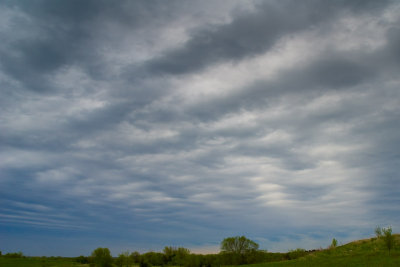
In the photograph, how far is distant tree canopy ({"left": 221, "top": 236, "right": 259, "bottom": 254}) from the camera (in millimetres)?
61469

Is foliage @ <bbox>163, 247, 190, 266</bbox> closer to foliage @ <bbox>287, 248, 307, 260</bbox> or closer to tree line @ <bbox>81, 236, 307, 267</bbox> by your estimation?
tree line @ <bbox>81, 236, 307, 267</bbox>

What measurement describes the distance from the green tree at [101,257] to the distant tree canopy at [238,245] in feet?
74.4

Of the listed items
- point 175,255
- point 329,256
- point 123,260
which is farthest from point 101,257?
point 329,256

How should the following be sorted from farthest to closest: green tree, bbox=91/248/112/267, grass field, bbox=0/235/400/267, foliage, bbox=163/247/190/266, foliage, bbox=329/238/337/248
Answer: foliage, bbox=163/247/190/266, foliage, bbox=329/238/337/248, green tree, bbox=91/248/112/267, grass field, bbox=0/235/400/267

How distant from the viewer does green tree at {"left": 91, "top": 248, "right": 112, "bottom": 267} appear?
4909 cm

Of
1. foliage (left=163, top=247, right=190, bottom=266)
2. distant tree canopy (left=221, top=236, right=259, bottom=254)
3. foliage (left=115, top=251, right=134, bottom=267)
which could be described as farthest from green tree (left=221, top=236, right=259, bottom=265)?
foliage (left=115, top=251, right=134, bottom=267)

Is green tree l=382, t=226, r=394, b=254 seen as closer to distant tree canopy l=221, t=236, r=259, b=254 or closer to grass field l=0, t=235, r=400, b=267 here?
grass field l=0, t=235, r=400, b=267

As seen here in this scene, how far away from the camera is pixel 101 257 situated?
162ft

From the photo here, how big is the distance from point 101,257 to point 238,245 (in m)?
26.1

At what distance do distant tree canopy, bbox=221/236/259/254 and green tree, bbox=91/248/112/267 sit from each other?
2267 centimetres

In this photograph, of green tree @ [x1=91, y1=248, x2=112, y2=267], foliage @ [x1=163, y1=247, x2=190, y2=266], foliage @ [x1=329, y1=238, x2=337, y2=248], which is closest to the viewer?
green tree @ [x1=91, y1=248, x2=112, y2=267]

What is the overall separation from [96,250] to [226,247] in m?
24.9

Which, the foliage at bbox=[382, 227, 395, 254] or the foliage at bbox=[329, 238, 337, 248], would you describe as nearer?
the foliage at bbox=[382, 227, 395, 254]

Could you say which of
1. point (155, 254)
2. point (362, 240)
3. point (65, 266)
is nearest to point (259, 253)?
point (362, 240)
